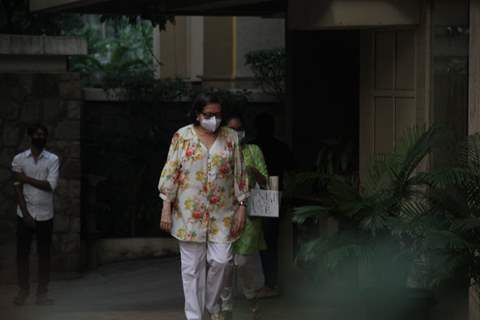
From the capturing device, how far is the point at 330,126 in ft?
45.0

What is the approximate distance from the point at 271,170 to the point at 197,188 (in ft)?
9.86

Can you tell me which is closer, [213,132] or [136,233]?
[213,132]

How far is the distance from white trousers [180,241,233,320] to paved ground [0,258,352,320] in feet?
3.87

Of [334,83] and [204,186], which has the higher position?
[334,83]

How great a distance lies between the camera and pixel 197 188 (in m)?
8.98

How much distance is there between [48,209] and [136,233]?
4529mm

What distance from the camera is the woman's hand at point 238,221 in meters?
9.13

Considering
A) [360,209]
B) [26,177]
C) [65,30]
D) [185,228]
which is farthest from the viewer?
[65,30]

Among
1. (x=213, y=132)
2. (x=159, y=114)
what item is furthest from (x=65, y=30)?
(x=213, y=132)

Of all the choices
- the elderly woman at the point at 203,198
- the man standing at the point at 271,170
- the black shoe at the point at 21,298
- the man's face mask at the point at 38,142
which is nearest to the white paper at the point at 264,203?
the elderly woman at the point at 203,198

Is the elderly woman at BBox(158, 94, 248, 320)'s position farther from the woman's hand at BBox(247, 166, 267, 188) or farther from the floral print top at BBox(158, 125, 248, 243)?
the woman's hand at BBox(247, 166, 267, 188)

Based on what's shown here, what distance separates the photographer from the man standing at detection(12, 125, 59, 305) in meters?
11.6

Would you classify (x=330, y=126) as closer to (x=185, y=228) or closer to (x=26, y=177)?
(x=26, y=177)

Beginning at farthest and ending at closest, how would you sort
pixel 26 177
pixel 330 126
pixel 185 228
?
pixel 330 126, pixel 26 177, pixel 185 228
